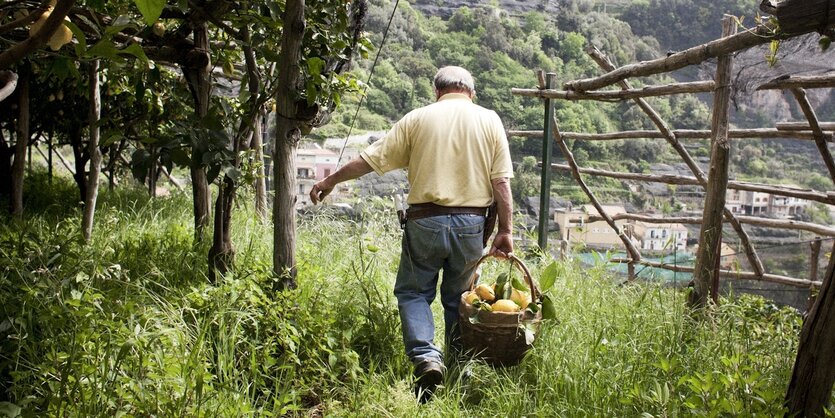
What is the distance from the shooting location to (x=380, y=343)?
3258 millimetres

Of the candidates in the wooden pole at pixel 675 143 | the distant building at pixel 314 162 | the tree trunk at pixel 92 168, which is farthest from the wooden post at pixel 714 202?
the distant building at pixel 314 162

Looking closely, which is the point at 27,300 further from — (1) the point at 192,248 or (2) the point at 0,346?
(1) the point at 192,248

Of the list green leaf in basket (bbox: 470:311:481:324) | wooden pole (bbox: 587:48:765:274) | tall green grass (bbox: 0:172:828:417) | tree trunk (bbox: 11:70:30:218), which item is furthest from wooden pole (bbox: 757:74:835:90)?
tree trunk (bbox: 11:70:30:218)

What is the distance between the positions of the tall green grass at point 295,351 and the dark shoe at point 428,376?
6 cm

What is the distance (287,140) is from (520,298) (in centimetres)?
130

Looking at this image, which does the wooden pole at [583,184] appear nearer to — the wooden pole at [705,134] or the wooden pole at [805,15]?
the wooden pole at [705,134]

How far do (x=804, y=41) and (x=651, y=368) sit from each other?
2330 millimetres

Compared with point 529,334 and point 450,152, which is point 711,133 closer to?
point 450,152

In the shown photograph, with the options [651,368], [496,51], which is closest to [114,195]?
[651,368]

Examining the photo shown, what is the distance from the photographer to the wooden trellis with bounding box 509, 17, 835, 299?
10.7 ft

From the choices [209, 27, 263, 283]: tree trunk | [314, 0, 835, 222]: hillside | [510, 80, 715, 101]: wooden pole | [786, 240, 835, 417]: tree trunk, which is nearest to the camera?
[786, 240, 835, 417]: tree trunk

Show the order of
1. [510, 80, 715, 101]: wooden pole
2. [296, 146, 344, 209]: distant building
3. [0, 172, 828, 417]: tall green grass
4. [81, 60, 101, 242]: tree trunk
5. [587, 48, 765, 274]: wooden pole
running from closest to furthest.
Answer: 1. [0, 172, 828, 417]: tall green grass
2. [81, 60, 101, 242]: tree trunk
3. [510, 80, 715, 101]: wooden pole
4. [587, 48, 765, 274]: wooden pole
5. [296, 146, 344, 209]: distant building

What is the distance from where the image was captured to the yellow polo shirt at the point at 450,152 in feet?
10.5

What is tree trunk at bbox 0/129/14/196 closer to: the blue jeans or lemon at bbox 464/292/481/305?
the blue jeans
